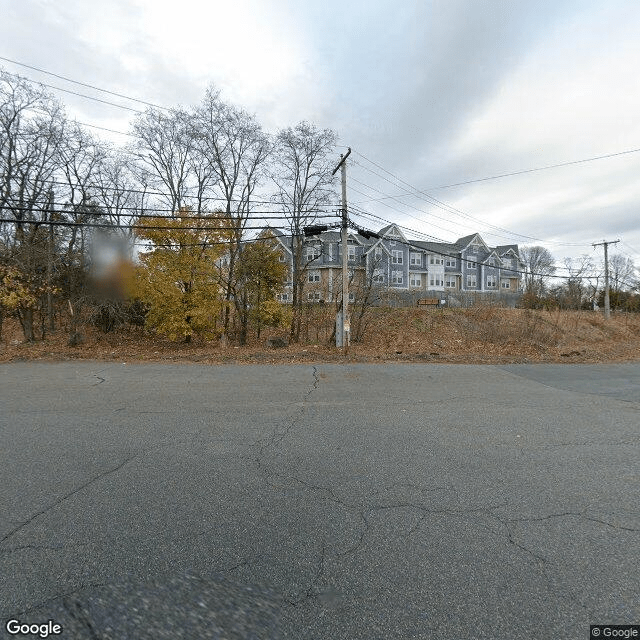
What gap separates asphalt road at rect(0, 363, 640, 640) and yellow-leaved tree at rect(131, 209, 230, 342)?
848 centimetres

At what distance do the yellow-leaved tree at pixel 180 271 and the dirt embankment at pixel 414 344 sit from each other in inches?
58.2

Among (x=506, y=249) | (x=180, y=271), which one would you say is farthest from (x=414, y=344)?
(x=506, y=249)

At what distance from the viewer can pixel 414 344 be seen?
16641 millimetres

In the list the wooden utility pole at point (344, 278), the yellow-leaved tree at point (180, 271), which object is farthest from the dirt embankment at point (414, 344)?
the yellow-leaved tree at point (180, 271)

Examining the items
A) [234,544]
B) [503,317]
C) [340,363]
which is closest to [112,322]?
[340,363]

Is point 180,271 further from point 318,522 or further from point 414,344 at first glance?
point 318,522

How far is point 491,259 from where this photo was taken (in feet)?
177

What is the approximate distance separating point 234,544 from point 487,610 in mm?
1685

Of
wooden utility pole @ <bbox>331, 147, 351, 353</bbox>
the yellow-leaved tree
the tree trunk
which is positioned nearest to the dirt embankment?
the tree trunk

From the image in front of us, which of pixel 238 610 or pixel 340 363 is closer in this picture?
pixel 238 610

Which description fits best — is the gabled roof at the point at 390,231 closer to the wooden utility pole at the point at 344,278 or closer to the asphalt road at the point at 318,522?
the wooden utility pole at the point at 344,278

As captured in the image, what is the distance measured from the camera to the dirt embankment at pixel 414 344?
1252cm

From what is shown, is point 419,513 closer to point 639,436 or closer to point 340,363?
point 639,436

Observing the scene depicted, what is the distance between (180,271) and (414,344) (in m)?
11.4
